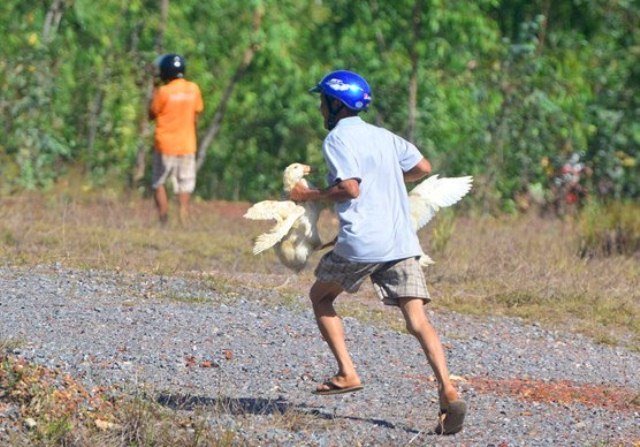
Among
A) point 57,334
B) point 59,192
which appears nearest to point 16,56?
point 59,192

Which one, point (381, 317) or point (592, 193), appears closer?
point (381, 317)

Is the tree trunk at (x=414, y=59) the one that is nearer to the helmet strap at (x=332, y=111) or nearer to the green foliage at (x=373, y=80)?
the green foliage at (x=373, y=80)

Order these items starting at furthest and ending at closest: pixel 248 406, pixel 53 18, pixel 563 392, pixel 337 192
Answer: pixel 53 18
pixel 563 392
pixel 248 406
pixel 337 192

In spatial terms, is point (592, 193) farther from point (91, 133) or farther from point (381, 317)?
point (381, 317)

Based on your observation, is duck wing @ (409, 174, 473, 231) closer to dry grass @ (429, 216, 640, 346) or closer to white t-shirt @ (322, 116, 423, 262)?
white t-shirt @ (322, 116, 423, 262)

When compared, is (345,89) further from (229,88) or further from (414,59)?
(229,88)

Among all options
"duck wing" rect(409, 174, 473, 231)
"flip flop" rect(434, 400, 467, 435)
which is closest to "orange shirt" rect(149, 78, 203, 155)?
"duck wing" rect(409, 174, 473, 231)

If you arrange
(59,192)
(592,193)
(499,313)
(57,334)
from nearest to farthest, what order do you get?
1. (57,334)
2. (499,313)
3. (59,192)
4. (592,193)

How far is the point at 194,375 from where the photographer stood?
291 inches

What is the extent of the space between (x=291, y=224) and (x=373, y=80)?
1075 cm

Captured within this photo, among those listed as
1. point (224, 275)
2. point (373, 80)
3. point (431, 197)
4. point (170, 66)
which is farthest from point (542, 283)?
point (373, 80)

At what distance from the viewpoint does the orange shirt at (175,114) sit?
14.0 meters

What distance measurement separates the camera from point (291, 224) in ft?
22.3

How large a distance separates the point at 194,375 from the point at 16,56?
914 cm
